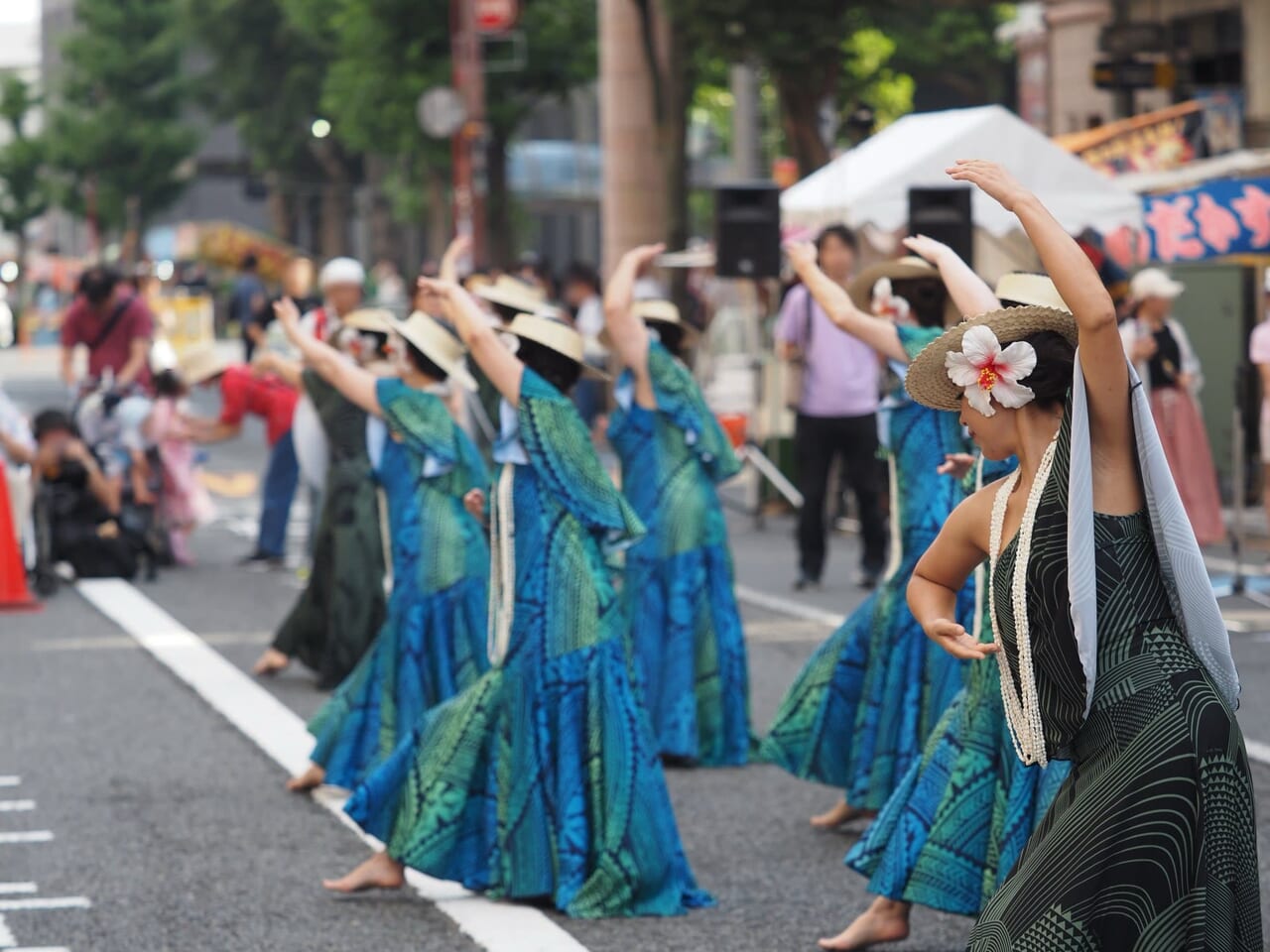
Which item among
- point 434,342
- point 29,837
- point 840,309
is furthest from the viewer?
point 434,342

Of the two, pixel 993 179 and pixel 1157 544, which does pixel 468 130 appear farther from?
pixel 1157 544

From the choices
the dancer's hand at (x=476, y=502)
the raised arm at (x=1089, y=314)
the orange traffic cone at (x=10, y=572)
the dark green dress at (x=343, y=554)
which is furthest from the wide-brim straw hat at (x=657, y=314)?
the orange traffic cone at (x=10, y=572)

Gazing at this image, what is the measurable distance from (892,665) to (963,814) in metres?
1.80

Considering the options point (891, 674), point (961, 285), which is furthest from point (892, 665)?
point (961, 285)

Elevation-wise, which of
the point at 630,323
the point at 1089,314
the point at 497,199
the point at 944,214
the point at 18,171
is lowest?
the point at 630,323

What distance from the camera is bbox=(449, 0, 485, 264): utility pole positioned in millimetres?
33562

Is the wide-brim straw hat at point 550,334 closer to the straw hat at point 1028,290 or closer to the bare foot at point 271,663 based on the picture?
the straw hat at point 1028,290

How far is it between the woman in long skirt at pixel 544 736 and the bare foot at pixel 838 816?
4.07 ft

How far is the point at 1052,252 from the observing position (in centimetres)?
421

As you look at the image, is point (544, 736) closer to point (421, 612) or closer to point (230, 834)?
point (230, 834)

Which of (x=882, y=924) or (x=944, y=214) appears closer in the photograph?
(x=882, y=924)

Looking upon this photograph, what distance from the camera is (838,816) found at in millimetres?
8078

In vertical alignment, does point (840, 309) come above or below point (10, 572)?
above

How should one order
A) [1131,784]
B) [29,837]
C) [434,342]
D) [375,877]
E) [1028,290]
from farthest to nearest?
[434,342] < [29,837] < [375,877] < [1028,290] < [1131,784]
